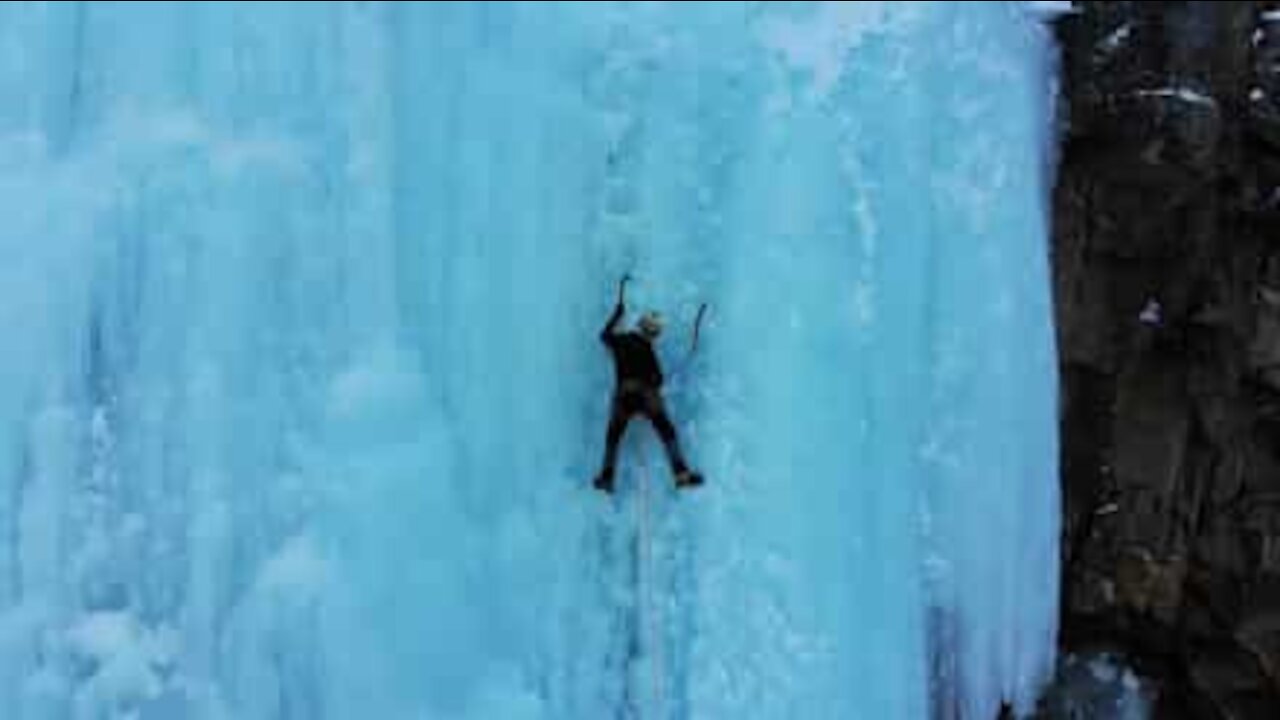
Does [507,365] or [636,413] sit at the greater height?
[507,365]

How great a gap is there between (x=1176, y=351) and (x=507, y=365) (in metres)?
2.56

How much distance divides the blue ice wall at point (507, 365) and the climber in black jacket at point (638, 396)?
0.29ft

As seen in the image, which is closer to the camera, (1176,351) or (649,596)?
(649,596)

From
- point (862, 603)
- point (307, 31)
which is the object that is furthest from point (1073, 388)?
point (307, 31)

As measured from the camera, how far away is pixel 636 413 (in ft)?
24.1

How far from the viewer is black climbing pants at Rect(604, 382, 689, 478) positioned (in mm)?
7301

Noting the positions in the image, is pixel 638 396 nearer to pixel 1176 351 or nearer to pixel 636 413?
pixel 636 413

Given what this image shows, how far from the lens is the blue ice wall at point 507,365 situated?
699cm

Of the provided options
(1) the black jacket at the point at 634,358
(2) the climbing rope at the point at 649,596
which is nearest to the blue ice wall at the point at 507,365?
(2) the climbing rope at the point at 649,596

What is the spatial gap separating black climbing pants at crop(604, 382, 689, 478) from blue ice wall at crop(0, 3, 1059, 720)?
92 mm

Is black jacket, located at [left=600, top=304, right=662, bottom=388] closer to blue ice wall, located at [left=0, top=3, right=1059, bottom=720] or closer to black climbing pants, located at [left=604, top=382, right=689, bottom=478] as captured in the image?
black climbing pants, located at [left=604, top=382, right=689, bottom=478]

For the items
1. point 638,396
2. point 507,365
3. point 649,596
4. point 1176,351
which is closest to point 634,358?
point 638,396

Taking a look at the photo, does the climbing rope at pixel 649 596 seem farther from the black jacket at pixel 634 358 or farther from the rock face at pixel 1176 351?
the rock face at pixel 1176 351

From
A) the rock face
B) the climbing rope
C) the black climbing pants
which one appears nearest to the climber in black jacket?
the black climbing pants
